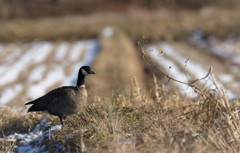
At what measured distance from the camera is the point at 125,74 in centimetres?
1736

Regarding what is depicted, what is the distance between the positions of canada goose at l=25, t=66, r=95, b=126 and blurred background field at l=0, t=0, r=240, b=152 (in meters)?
0.17

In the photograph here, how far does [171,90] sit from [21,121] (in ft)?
10.3

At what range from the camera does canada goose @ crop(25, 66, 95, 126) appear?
621 cm

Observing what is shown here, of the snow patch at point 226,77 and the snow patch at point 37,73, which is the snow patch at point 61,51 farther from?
the snow patch at point 226,77

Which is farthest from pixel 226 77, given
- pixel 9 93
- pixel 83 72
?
pixel 83 72

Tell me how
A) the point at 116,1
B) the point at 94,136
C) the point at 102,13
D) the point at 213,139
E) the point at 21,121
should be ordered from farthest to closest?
the point at 116,1 → the point at 102,13 → the point at 21,121 → the point at 94,136 → the point at 213,139

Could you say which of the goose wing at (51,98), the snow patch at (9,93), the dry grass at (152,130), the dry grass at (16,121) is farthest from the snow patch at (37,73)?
the dry grass at (152,130)

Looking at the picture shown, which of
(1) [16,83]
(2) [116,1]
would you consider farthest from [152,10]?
(1) [16,83]

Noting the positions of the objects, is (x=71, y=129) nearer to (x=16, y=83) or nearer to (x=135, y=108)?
(x=135, y=108)

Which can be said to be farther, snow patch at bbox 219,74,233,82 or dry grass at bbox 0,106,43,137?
snow patch at bbox 219,74,233,82

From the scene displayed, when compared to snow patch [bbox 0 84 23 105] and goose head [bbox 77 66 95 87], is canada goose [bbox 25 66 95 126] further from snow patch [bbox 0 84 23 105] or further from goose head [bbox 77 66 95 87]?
snow patch [bbox 0 84 23 105]

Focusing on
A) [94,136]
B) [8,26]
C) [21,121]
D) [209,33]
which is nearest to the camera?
[94,136]

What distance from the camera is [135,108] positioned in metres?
6.47

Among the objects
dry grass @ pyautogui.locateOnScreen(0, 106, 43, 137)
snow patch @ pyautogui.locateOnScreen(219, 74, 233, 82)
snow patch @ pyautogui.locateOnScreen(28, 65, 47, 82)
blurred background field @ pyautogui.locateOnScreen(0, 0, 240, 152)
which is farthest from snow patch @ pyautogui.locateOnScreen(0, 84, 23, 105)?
snow patch @ pyautogui.locateOnScreen(219, 74, 233, 82)
